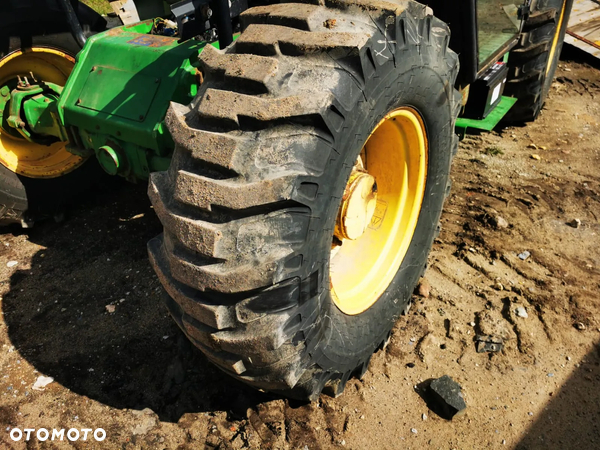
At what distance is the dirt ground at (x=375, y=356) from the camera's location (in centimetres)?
221

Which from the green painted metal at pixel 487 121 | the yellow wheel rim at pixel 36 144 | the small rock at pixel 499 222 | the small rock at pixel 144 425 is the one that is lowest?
the small rock at pixel 499 222

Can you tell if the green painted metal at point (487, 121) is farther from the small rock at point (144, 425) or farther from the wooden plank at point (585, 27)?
the wooden plank at point (585, 27)

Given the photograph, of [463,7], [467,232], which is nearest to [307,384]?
[467,232]

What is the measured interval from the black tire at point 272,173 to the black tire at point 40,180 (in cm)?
205

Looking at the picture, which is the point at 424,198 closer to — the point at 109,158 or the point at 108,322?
the point at 109,158

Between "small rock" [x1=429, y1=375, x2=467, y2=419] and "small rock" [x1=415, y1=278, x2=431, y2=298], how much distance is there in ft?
1.95

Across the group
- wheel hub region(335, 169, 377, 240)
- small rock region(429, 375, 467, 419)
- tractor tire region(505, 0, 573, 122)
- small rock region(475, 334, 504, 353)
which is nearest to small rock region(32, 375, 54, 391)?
wheel hub region(335, 169, 377, 240)

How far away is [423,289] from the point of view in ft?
9.45

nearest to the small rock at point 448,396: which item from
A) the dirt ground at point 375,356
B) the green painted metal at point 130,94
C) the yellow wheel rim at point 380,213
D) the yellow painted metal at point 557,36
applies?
the dirt ground at point 375,356

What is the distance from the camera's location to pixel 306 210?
60.4 inches

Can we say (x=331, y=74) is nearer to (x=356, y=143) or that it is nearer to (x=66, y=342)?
(x=356, y=143)

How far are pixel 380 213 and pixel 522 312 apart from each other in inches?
40.5

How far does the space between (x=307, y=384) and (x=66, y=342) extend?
5.08 feet

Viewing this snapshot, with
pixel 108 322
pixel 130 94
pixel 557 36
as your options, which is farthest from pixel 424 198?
pixel 557 36
